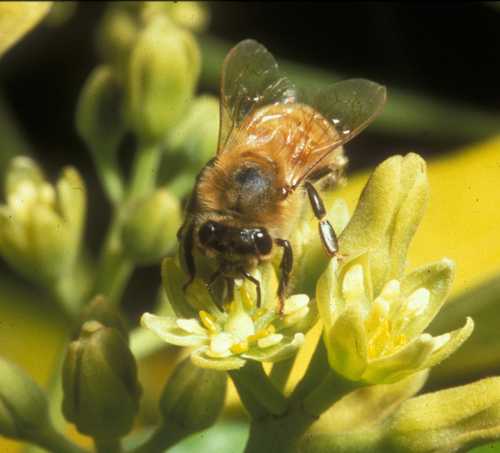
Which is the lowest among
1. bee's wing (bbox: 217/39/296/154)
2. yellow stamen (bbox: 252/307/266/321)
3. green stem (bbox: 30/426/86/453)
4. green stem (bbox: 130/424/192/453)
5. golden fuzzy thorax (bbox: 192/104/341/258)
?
green stem (bbox: 30/426/86/453)

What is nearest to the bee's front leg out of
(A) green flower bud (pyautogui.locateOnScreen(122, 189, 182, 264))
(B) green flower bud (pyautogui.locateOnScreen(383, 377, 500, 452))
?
(B) green flower bud (pyautogui.locateOnScreen(383, 377, 500, 452))

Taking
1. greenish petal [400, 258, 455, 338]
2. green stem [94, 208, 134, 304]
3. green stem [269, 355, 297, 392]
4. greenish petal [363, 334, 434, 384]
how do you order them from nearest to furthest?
greenish petal [363, 334, 434, 384] → greenish petal [400, 258, 455, 338] → green stem [269, 355, 297, 392] → green stem [94, 208, 134, 304]

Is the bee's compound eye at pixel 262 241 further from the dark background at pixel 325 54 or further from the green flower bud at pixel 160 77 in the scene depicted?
the dark background at pixel 325 54

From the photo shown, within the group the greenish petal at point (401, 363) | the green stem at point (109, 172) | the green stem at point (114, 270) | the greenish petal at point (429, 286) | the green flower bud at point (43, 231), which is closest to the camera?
the greenish petal at point (401, 363)

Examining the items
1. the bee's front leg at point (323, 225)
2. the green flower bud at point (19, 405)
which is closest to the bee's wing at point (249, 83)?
the bee's front leg at point (323, 225)

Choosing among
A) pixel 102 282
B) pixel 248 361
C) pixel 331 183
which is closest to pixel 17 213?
pixel 102 282

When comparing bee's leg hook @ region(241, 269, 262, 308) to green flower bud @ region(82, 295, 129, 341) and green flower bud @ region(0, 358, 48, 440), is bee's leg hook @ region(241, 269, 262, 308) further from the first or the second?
green flower bud @ region(0, 358, 48, 440)
